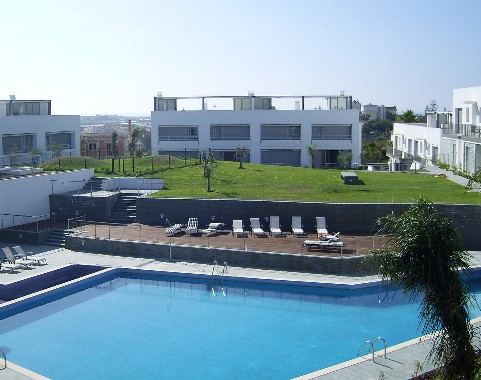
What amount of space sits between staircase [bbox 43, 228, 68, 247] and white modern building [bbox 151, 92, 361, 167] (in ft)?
82.4

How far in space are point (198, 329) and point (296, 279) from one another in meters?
4.61

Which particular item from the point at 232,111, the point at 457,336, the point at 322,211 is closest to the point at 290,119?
the point at 232,111

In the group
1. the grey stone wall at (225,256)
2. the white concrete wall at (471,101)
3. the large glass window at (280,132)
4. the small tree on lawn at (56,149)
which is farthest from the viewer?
the large glass window at (280,132)

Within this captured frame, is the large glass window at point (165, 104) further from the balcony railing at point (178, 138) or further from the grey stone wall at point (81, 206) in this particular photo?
the grey stone wall at point (81, 206)

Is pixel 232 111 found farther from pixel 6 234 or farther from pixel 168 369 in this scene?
pixel 168 369

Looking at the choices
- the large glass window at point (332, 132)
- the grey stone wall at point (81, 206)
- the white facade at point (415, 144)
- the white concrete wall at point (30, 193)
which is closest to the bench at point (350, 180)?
the grey stone wall at point (81, 206)

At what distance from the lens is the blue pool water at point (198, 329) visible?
14.3 m

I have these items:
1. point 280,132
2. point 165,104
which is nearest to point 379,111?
point 280,132

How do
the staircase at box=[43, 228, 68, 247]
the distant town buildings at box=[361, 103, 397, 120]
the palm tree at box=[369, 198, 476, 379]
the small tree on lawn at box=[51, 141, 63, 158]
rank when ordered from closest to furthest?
the palm tree at box=[369, 198, 476, 379]
the staircase at box=[43, 228, 68, 247]
the small tree on lawn at box=[51, 141, 63, 158]
the distant town buildings at box=[361, 103, 397, 120]

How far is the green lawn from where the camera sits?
26663 mm

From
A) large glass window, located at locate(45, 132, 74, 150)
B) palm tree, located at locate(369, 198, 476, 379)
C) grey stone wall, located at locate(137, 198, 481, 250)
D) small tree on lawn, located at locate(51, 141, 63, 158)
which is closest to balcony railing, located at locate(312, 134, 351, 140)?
small tree on lawn, located at locate(51, 141, 63, 158)

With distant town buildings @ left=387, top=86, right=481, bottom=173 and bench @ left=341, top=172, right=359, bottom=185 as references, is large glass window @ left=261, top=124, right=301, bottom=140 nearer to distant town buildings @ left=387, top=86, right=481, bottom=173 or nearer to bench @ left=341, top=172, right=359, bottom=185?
distant town buildings @ left=387, top=86, right=481, bottom=173

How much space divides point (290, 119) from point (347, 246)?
28.0m

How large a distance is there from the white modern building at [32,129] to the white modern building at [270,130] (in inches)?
278
